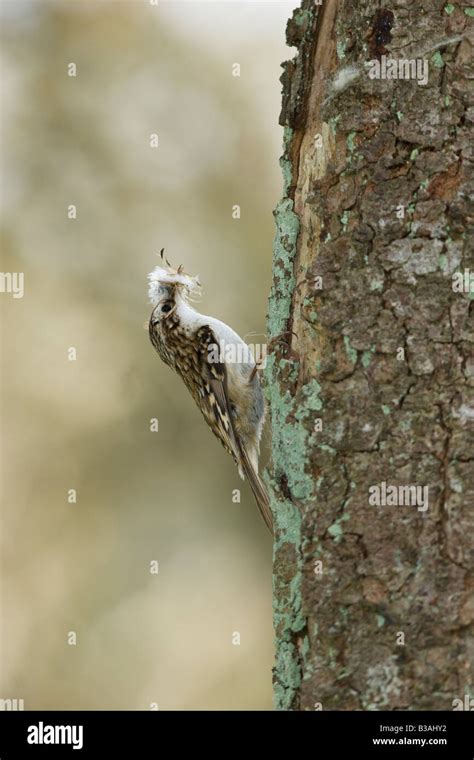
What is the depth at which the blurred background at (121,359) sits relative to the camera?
6.15 meters

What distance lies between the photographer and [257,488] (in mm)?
3832

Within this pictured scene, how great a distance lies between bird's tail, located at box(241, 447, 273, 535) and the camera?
11.9 ft

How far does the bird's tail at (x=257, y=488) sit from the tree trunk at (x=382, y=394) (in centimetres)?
145

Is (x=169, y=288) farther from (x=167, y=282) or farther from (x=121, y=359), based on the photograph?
(x=121, y=359)

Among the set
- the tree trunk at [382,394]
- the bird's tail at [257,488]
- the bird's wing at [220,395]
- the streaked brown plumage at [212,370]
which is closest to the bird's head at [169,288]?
the streaked brown plumage at [212,370]

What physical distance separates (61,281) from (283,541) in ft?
15.1

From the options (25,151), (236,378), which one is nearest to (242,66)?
(25,151)

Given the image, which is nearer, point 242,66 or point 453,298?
point 453,298

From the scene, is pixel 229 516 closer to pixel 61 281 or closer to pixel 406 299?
pixel 61 281

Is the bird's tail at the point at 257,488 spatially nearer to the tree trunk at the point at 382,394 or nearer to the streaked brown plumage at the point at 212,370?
the streaked brown plumage at the point at 212,370

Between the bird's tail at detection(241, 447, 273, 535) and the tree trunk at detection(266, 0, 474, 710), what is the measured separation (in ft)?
4.75

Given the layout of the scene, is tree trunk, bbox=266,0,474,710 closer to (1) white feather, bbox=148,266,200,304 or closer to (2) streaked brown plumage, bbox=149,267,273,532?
(2) streaked brown plumage, bbox=149,267,273,532

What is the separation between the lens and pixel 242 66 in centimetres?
639

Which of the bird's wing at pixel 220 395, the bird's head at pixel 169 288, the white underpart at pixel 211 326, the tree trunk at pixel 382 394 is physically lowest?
the tree trunk at pixel 382 394
